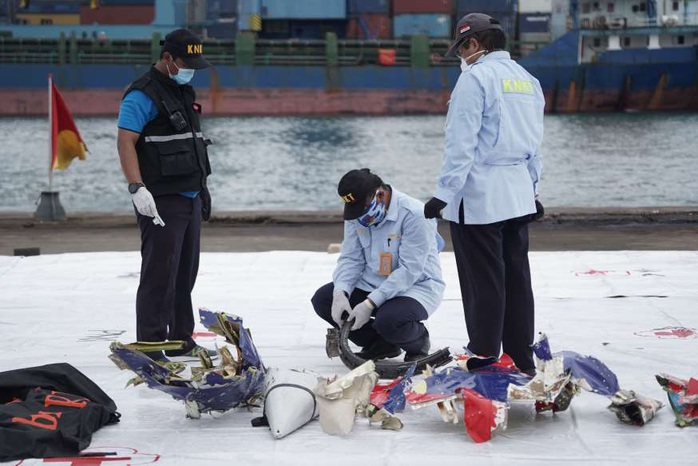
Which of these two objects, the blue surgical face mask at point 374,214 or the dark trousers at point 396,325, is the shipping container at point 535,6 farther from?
the blue surgical face mask at point 374,214

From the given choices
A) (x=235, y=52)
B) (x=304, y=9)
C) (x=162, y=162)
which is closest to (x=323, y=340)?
(x=162, y=162)

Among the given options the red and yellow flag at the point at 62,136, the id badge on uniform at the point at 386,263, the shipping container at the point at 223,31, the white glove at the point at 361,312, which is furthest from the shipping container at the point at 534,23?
the white glove at the point at 361,312

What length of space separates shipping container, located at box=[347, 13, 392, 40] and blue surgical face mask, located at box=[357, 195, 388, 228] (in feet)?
199

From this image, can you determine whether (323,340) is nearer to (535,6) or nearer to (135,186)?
(135,186)

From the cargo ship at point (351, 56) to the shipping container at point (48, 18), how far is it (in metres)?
1.77

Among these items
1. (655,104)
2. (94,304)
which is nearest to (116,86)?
(655,104)

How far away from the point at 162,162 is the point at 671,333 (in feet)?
7.64

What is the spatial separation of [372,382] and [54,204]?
8284mm

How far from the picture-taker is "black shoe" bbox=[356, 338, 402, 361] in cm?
472

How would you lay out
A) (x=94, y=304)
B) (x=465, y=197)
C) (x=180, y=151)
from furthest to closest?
(x=94, y=304) → (x=180, y=151) → (x=465, y=197)

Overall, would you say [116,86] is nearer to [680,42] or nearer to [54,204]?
[680,42]

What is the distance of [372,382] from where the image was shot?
381cm

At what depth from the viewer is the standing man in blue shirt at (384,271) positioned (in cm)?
445

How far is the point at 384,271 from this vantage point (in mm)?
4625
